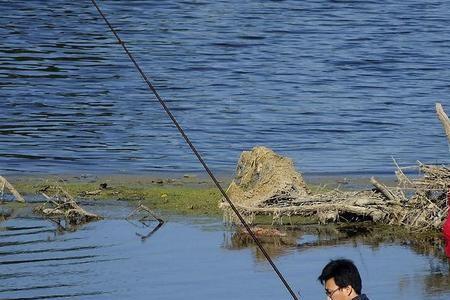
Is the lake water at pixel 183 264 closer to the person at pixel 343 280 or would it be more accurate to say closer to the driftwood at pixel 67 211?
the driftwood at pixel 67 211

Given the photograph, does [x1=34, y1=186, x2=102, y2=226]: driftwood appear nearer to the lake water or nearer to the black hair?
the lake water

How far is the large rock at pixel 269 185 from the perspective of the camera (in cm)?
1197

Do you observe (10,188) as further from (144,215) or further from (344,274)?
(344,274)

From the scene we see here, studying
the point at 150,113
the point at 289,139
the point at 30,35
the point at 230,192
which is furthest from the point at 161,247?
the point at 30,35

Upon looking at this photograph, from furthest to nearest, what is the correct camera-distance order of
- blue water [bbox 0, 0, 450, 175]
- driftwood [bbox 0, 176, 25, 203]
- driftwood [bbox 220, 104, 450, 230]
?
blue water [bbox 0, 0, 450, 175] < driftwood [bbox 0, 176, 25, 203] < driftwood [bbox 220, 104, 450, 230]

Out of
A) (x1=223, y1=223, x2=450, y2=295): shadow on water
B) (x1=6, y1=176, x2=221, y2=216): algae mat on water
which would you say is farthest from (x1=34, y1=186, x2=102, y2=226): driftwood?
(x1=223, y1=223, x2=450, y2=295): shadow on water

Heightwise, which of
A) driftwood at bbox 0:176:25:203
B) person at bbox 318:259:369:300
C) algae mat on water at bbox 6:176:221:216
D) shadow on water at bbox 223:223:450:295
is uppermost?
person at bbox 318:259:369:300

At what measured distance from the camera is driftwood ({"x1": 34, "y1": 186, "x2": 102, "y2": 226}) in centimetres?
1203

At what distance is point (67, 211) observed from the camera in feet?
39.6

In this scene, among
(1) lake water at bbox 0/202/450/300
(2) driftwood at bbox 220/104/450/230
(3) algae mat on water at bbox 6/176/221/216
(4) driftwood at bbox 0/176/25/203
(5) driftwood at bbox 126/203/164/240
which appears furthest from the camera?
(3) algae mat on water at bbox 6/176/221/216

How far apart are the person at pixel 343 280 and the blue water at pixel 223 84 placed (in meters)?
9.87

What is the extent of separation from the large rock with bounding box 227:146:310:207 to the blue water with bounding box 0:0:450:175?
143 inches

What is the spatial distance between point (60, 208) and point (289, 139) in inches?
276

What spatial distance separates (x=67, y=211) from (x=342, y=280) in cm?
635
